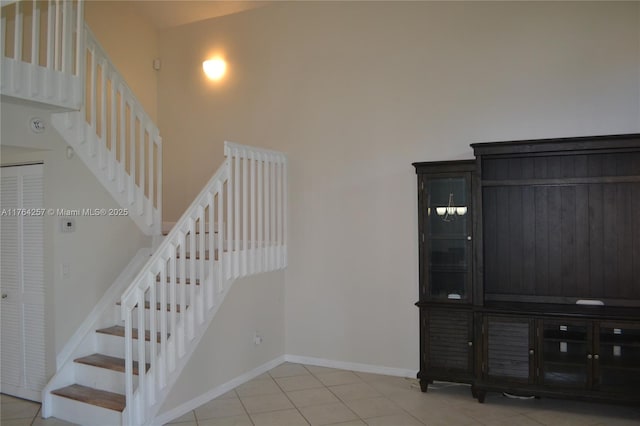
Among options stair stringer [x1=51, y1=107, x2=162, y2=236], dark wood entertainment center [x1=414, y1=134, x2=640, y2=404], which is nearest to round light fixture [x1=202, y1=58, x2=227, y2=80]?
stair stringer [x1=51, y1=107, x2=162, y2=236]

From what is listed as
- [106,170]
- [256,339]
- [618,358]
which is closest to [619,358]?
[618,358]

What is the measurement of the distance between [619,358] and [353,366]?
2352 millimetres

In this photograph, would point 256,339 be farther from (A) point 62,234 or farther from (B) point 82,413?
(A) point 62,234

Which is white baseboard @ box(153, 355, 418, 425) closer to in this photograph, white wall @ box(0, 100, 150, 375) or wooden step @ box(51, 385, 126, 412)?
wooden step @ box(51, 385, 126, 412)

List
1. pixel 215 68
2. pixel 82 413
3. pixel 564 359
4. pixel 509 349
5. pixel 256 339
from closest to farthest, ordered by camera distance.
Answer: pixel 82 413 < pixel 564 359 < pixel 509 349 < pixel 256 339 < pixel 215 68

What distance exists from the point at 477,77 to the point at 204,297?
3.15 meters

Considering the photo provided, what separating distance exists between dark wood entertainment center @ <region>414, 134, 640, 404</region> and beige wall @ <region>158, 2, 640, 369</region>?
0.36m

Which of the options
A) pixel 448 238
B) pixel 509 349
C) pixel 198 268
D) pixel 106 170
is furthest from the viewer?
pixel 198 268

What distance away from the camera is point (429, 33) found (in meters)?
4.56

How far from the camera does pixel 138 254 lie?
4.82 m

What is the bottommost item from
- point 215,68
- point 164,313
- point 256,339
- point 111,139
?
point 256,339

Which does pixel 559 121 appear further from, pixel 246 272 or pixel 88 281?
pixel 88 281

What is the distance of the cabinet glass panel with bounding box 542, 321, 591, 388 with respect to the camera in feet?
12.1

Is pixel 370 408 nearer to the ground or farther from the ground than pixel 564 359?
nearer to the ground
